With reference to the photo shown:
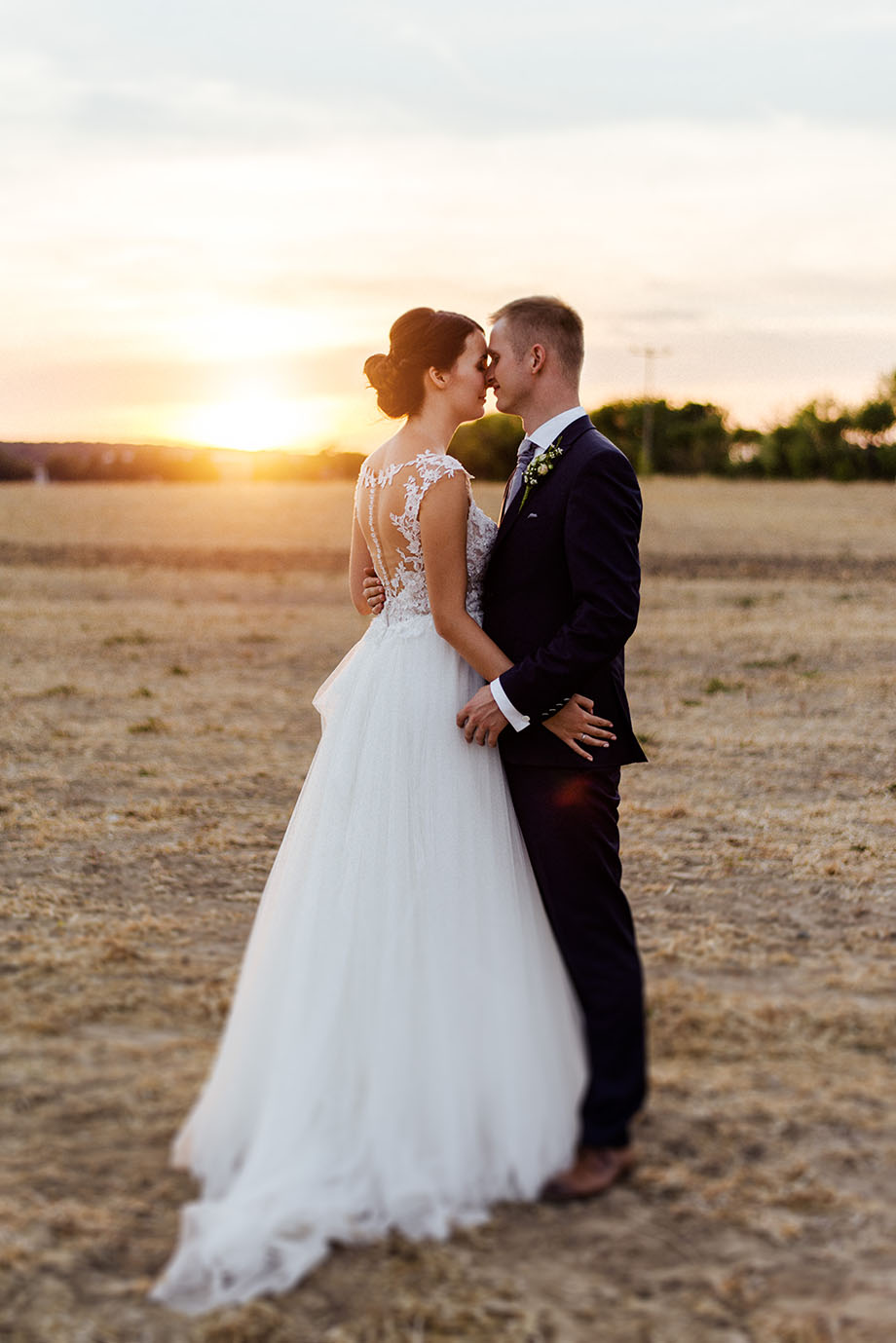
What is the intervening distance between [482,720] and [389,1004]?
86 cm

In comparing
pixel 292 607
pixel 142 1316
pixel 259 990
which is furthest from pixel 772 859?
pixel 292 607

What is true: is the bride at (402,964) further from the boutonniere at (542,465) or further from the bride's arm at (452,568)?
the boutonniere at (542,465)

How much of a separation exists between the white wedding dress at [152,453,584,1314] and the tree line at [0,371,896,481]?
2022 inches

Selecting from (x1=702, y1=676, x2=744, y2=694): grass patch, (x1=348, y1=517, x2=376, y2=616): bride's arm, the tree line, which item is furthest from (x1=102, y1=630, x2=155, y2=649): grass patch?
the tree line

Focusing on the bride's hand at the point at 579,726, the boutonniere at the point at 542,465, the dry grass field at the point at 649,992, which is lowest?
the dry grass field at the point at 649,992

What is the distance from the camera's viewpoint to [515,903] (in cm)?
392

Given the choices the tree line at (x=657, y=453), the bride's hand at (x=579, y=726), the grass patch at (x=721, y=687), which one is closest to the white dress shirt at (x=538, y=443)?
the bride's hand at (x=579, y=726)

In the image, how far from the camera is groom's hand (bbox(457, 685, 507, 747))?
3.81 metres

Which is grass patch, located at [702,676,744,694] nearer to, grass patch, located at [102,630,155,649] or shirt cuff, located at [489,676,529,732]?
grass patch, located at [102,630,155,649]

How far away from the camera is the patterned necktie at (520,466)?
3916 millimetres

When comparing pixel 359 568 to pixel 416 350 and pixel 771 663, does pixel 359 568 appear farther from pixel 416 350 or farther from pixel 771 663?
pixel 771 663

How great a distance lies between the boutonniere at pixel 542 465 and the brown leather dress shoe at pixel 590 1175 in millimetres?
1887

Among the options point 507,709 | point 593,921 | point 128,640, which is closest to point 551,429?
point 507,709

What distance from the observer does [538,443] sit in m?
3.88
